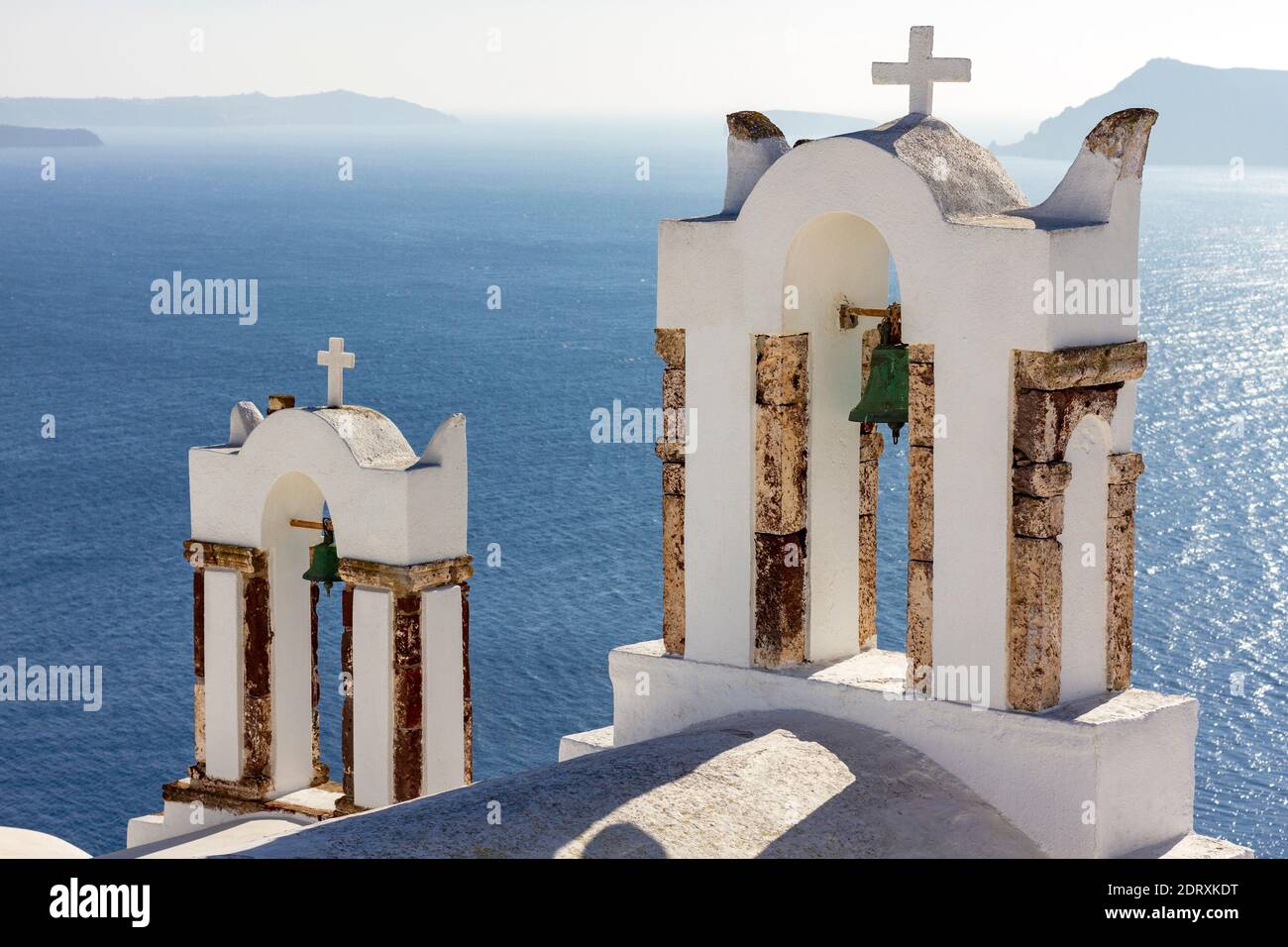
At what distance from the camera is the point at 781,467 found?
11.9 meters

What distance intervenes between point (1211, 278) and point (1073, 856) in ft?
373

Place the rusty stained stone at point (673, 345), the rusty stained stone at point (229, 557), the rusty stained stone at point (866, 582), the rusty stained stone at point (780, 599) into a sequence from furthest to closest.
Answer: the rusty stained stone at point (229, 557), the rusty stained stone at point (866, 582), the rusty stained stone at point (673, 345), the rusty stained stone at point (780, 599)

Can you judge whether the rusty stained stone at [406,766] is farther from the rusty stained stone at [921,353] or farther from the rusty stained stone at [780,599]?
the rusty stained stone at [921,353]

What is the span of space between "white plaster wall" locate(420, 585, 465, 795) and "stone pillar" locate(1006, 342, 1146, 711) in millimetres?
4202

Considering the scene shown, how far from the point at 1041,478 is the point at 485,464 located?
5751 cm

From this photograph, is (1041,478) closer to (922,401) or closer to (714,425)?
(922,401)

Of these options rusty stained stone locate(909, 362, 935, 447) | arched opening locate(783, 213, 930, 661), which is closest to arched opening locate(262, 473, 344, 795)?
arched opening locate(783, 213, 930, 661)

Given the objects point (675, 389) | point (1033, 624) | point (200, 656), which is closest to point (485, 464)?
point (200, 656)

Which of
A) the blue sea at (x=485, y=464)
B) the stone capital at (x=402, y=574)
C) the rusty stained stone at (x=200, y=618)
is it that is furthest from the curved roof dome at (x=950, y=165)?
the blue sea at (x=485, y=464)

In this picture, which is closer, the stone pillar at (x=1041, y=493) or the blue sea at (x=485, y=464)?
the stone pillar at (x=1041, y=493)

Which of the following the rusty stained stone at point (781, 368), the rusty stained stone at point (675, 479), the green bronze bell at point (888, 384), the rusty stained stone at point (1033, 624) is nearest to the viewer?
the rusty stained stone at point (1033, 624)

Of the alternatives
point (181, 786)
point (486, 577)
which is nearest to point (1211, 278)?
point (486, 577)

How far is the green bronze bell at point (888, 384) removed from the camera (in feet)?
38.0
